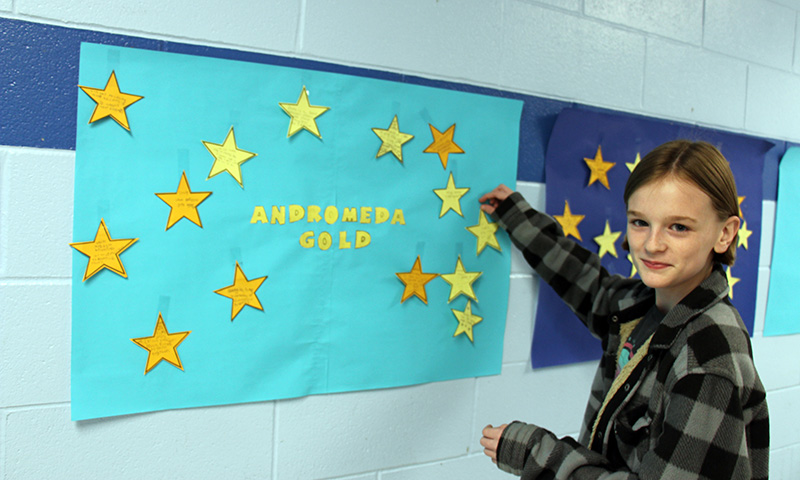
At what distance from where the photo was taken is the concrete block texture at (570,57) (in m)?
1.12

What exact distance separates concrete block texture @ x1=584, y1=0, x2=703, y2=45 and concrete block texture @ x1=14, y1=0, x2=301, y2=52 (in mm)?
736

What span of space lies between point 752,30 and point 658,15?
0.39 m

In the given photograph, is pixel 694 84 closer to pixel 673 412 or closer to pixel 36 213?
pixel 673 412

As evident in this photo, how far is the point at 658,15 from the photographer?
1.28 metres

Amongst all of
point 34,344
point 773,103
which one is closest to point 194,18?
point 34,344

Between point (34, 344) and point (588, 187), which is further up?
point (588, 187)

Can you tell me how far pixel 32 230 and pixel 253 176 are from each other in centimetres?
35

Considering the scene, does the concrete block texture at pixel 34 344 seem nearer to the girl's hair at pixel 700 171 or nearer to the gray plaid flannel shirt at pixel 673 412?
the gray plaid flannel shirt at pixel 673 412

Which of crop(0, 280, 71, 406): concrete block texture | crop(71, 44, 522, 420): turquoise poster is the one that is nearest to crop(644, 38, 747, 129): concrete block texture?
crop(71, 44, 522, 420): turquoise poster

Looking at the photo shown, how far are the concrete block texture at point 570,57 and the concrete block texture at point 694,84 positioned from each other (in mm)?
51

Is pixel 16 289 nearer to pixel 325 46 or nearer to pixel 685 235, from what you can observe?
pixel 325 46

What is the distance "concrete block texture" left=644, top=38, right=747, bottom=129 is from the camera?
1294 mm

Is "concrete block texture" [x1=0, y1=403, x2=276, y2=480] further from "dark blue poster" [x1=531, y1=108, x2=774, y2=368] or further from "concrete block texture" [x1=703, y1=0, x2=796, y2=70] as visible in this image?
"concrete block texture" [x1=703, y1=0, x2=796, y2=70]

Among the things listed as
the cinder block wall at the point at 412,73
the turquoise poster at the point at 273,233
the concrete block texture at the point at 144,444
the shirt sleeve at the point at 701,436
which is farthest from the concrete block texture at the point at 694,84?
the concrete block texture at the point at 144,444
